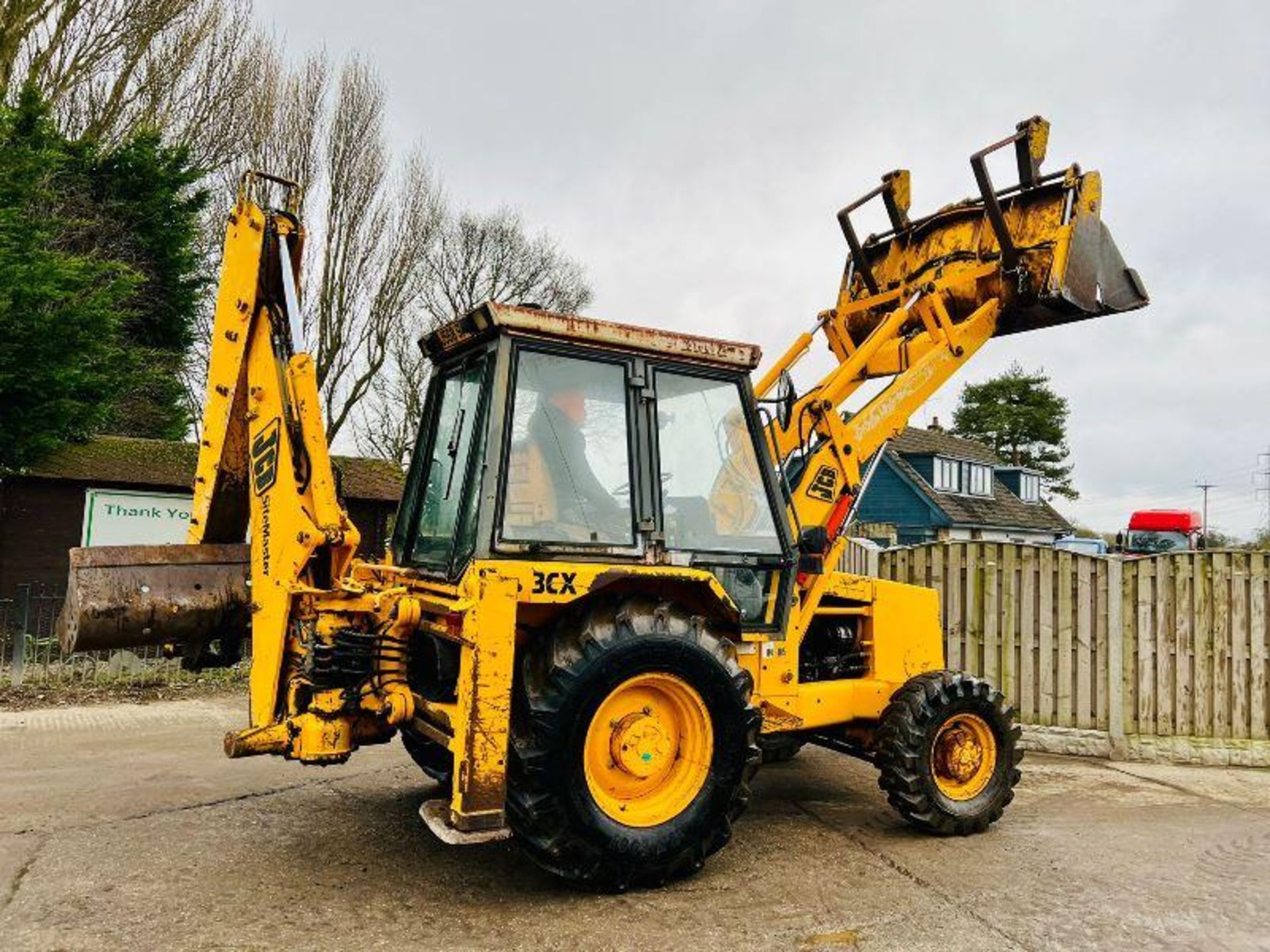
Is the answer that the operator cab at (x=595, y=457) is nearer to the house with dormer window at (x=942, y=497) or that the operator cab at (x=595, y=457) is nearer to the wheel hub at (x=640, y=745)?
the wheel hub at (x=640, y=745)

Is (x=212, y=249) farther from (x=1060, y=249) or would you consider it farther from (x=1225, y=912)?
(x=1225, y=912)

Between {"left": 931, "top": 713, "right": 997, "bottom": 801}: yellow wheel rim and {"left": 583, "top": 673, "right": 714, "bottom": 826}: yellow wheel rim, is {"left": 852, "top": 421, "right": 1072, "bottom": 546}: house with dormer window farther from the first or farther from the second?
{"left": 583, "top": 673, "right": 714, "bottom": 826}: yellow wheel rim

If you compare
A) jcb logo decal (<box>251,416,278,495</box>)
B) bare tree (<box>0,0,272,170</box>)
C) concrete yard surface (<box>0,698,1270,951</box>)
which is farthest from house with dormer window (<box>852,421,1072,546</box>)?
jcb logo decal (<box>251,416,278,495</box>)

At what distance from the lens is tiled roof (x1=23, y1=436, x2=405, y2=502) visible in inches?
478

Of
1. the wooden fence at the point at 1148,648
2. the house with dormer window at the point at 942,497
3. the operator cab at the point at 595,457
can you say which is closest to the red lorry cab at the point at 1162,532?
the house with dormer window at the point at 942,497

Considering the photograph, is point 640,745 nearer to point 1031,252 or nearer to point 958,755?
point 958,755

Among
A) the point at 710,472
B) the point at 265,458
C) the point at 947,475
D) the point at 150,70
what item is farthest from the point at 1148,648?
the point at 947,475

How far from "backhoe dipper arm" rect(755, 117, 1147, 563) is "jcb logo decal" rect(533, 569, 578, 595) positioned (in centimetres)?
186

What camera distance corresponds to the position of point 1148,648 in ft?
25.8

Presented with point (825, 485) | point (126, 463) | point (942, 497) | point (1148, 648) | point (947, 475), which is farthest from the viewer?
point (947, 475)

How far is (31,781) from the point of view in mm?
5992

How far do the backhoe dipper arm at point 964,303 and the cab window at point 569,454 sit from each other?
149cm

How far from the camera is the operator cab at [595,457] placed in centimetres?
438

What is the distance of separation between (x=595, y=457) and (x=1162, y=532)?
92.9 ft
